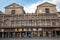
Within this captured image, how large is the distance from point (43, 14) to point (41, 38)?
5.98 meters

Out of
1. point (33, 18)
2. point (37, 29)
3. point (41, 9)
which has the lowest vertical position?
point (37, 29)

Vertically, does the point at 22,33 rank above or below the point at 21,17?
below

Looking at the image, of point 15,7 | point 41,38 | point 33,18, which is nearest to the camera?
point 41,38

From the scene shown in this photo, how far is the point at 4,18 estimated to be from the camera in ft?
83.6

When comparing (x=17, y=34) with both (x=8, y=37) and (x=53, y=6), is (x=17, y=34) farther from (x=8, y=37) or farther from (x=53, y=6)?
(x=53, y=6)

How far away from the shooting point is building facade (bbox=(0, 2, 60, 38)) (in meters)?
23.5

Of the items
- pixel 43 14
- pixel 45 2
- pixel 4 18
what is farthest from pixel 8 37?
pixel 45 2

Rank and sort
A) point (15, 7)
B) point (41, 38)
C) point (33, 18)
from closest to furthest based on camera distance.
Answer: point (41, 38) < point (33, 18) < point (15, 7)

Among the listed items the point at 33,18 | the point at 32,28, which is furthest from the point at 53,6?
the point at 32,28

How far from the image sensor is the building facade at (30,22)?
2347 cm

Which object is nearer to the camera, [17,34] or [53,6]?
[17,34]

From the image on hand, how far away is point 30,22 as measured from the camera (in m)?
24.8

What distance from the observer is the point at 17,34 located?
2375 centimetres

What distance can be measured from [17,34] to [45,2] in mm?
10168
